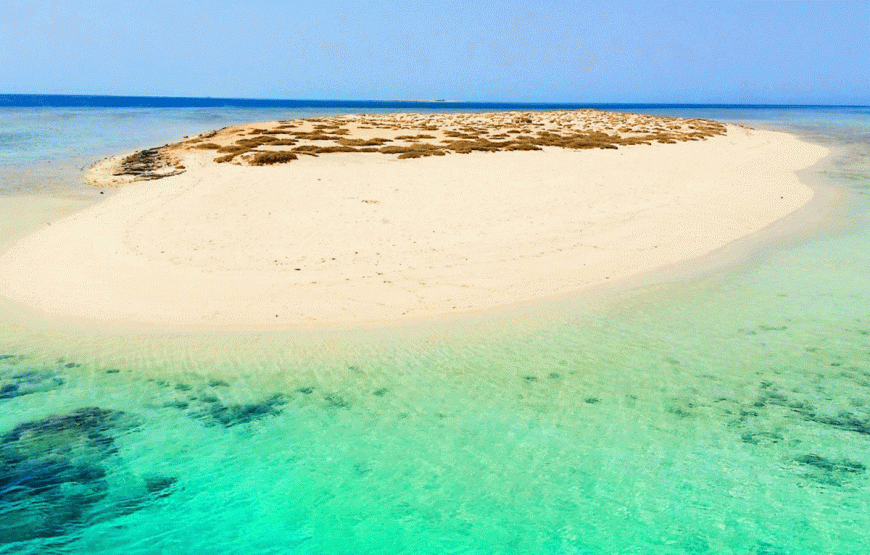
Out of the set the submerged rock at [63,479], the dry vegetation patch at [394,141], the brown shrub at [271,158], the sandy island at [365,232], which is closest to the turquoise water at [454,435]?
the submerged rock at [63,479]

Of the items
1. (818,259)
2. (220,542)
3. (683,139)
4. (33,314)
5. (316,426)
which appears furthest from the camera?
(683,139)

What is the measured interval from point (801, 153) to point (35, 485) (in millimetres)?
44243

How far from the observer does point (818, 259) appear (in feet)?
50.3

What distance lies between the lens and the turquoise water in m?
6.16

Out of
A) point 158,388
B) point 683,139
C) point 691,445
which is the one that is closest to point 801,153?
point 683,139

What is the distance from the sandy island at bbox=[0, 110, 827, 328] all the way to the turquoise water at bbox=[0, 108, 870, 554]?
47.8 inches

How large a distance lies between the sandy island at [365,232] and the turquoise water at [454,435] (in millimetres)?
1215

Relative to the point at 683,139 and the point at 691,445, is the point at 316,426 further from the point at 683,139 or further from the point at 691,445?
the point at 683,139

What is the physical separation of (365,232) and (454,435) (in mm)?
9015

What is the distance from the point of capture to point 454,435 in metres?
→ 7.73

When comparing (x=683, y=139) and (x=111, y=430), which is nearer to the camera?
(x=111, y=430)

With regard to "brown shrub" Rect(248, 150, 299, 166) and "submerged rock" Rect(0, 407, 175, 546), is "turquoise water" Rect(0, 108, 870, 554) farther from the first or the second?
"brown shrub" Rect(248, 150, 299, 166)

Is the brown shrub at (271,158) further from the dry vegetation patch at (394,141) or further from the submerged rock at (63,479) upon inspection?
the submerged rock at (63,479)

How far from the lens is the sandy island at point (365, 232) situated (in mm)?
11953
